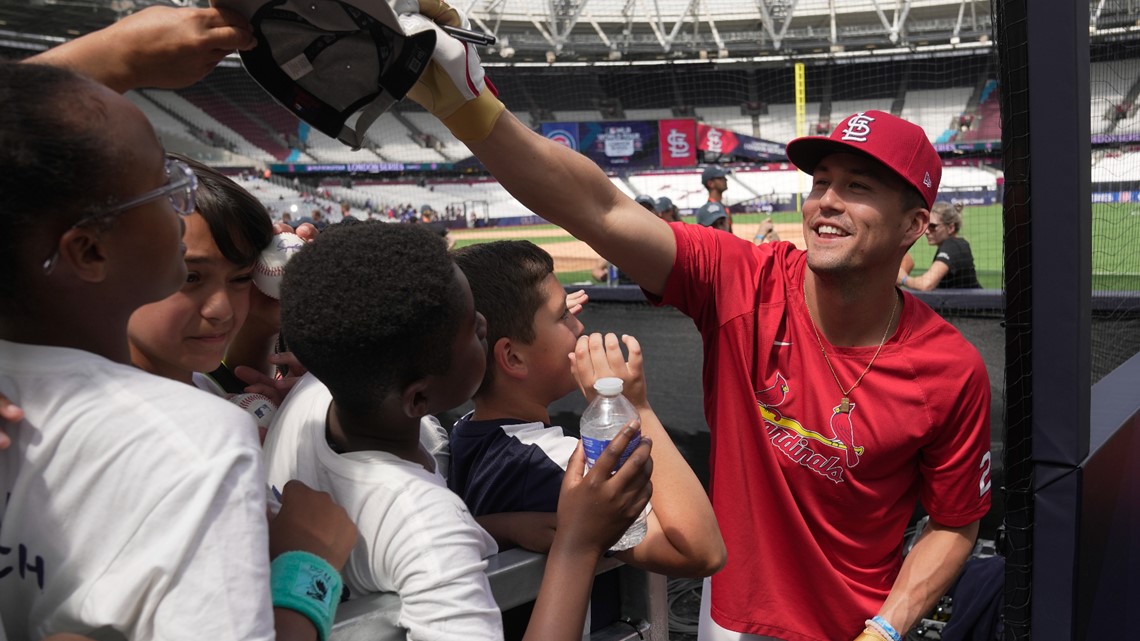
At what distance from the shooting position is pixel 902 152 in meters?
2.07

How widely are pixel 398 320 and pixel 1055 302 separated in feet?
4.97

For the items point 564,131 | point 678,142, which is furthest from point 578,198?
point 678,142

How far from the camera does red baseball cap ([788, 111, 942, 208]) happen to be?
205 centimetres

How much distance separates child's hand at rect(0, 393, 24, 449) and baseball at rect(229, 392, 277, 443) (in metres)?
0.88

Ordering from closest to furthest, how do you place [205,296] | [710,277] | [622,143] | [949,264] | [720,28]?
1. [205,296]
2. [710,277]
3. [949,264]
4. [622,143]
5. [720,28]

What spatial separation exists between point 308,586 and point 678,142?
30.8 meters

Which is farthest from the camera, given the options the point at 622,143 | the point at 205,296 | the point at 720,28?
the point at 720,28

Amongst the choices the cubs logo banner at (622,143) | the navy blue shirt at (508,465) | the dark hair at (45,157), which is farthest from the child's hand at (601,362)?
the cubs logo banner at (622,143)

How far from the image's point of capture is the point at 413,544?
1032 mm

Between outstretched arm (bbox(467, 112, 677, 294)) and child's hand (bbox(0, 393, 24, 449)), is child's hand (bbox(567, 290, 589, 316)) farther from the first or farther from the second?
child's hand (bbox(0, 393, 24, 449))

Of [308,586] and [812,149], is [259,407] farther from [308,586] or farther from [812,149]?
[812,149]

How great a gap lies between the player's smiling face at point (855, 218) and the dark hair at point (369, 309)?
127 cm

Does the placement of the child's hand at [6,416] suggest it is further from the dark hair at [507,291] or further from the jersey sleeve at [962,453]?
the jersey sleeve at [962,453]

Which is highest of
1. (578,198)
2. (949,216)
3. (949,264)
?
(578,198)
